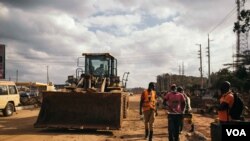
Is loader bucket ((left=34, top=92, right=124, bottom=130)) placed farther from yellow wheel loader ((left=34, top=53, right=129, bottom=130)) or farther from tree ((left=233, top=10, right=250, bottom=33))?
tree ((left=233, top=10, right=250, bottom=33))

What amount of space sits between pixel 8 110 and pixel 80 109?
1060 centimetres

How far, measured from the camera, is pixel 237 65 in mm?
49812

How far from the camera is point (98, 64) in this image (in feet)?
72.4

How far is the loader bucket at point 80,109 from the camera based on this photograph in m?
16.9

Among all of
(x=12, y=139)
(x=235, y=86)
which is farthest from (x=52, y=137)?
(x=235, y=86)

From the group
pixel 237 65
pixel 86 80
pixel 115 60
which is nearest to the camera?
pixel 86 80

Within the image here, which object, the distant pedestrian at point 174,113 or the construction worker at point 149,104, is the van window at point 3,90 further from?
the distant pedestrian at point 174,113

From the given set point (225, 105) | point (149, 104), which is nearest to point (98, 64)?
point (149, 104)

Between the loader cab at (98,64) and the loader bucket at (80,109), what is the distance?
4.76 metres

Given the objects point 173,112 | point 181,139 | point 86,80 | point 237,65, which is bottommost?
point 181,139

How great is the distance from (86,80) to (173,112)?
7799mm

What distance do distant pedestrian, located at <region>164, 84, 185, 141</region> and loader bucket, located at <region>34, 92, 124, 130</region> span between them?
14.6ft

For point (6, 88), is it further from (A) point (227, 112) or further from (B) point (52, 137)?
(A) point (227, 112)

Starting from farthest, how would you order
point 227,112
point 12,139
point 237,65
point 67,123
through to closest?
point 237,65, point 67,123, point 12,139, point 227,112
